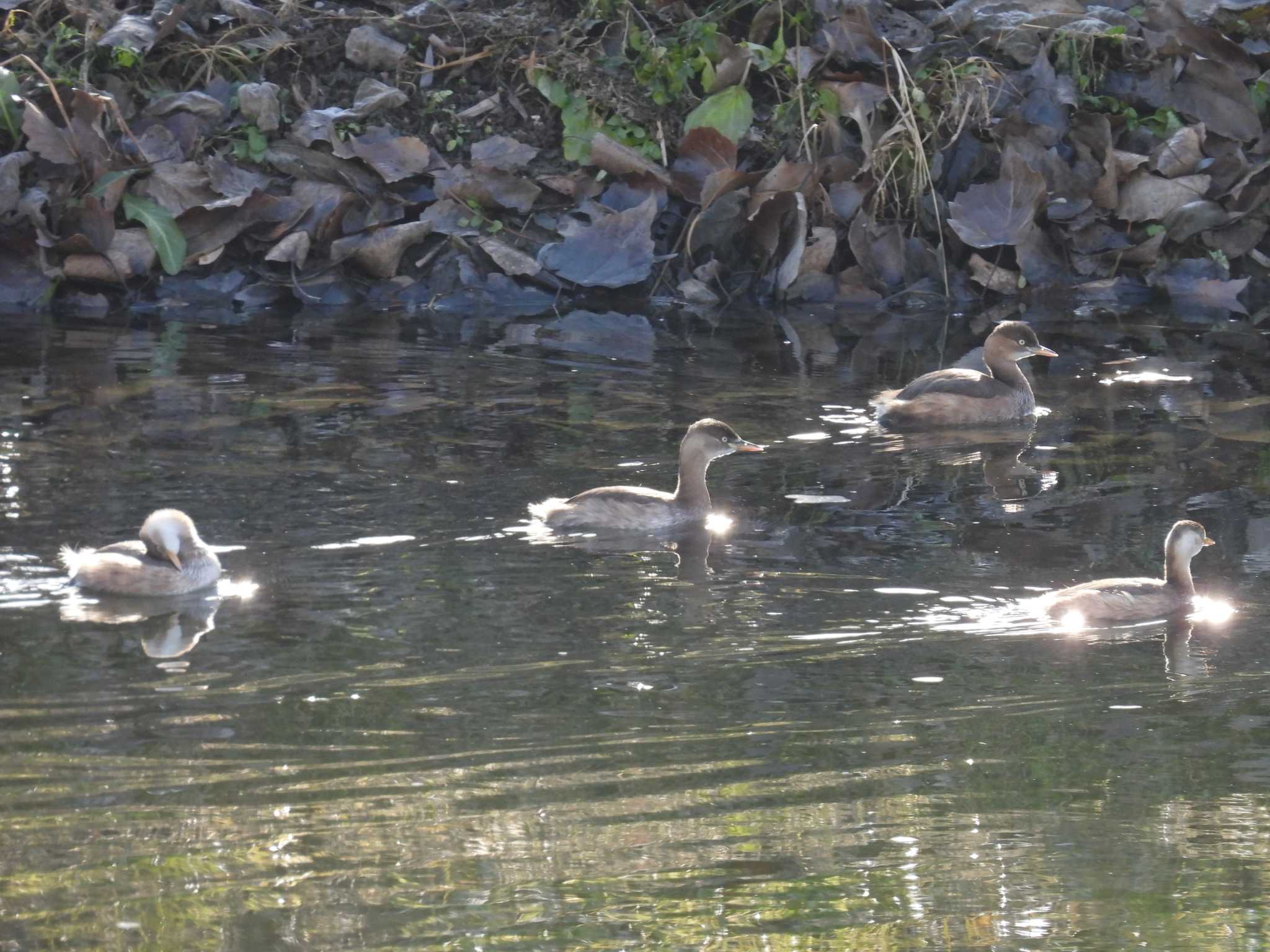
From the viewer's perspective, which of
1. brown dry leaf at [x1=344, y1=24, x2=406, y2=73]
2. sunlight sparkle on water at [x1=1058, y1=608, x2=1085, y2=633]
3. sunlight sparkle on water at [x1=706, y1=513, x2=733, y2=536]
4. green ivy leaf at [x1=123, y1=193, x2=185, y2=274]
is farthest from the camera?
brown dry leaf at [x1=344, y1=24, x2=406, y2=73]

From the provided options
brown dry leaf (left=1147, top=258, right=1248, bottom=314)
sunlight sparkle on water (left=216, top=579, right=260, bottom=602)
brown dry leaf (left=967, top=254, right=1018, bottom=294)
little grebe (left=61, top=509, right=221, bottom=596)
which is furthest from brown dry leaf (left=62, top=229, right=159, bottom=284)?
brown dry leaf (left=1147, top=258, right=1248, bottom=314)

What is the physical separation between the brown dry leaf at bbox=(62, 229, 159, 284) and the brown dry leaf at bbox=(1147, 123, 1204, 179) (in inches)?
320

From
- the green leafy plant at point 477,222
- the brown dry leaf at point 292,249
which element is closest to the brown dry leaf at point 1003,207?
the green leafy plant at point 477,222

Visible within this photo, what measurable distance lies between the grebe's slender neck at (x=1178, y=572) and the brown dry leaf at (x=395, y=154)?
8.97 metres

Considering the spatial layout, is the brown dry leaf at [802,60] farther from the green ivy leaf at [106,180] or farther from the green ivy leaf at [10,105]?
the green ivy leaf at [10,105]

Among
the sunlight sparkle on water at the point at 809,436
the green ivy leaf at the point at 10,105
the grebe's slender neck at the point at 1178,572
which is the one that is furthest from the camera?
the green ivy leaf at the point at 10,105

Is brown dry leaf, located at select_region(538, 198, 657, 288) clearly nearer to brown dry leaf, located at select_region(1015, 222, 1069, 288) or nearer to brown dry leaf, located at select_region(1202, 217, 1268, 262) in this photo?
brown dry leaf, located at select_region(1015, 222, 1069, 288)

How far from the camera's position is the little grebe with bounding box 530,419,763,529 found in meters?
8.52

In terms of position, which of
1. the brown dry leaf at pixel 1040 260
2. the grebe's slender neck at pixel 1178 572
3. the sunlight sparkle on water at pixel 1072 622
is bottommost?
the sunlight sparkle on water at pixel 1072 622

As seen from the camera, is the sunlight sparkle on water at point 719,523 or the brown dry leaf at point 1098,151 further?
the brown dry leaf at point 1098,151

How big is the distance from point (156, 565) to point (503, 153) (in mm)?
8734

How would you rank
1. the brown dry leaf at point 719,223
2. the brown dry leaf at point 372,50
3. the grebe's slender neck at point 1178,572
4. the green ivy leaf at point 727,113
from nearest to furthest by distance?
the grebe's slender neck at point 1178,572 < the brown dry leaf at point 719,223 < the green ivy leaf at point 727,113 < the brown dry leaf at point 372,50

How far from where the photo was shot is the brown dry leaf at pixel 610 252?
48.7ft

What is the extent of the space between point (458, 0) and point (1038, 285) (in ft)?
19.0
